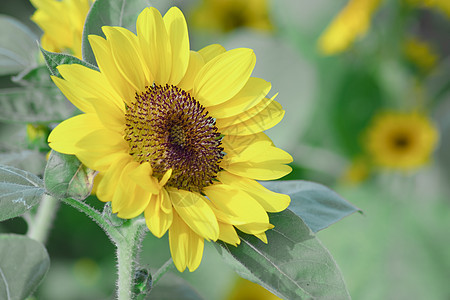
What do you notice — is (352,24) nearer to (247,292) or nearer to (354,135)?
(354,135)

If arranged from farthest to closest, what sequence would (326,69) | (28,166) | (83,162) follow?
(326,69)
(28,166)
(83,162)

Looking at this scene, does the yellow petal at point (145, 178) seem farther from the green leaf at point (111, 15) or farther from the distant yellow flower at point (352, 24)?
the distant yellow flower at point (352, 24)

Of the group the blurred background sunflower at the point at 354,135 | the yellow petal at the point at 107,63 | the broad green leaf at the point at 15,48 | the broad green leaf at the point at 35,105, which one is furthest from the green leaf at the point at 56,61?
the blurred background sunflower at the point at 354,135

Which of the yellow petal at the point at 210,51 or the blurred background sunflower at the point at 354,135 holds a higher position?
the yellow petal at the point at 210,51

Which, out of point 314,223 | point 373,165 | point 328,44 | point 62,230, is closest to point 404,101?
point 373,165

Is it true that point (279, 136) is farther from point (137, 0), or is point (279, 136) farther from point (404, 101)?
point (137, 0)

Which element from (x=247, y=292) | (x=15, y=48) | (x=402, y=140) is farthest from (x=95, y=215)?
(x=402, y=140)
